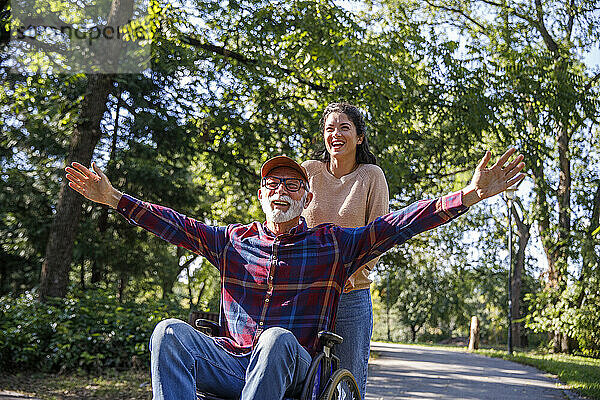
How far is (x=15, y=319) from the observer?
25.5 ft

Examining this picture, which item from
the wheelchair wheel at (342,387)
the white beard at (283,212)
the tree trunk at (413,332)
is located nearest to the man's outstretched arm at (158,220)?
the white beard at (283,212)

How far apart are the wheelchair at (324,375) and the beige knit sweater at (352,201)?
1.23 feet

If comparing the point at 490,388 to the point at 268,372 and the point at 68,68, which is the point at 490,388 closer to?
the point at 268,372

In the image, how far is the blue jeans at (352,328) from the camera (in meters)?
2.80

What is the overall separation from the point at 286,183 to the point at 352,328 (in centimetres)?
69

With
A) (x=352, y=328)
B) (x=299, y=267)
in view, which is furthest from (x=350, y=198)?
(x=352, y=328)

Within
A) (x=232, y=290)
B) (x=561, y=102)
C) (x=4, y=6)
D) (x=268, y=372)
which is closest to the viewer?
(x=268, y=372)

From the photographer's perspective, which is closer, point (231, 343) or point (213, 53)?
point (231, 343)

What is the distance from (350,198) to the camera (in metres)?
2.88

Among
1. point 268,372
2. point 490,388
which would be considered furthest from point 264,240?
point 490,388

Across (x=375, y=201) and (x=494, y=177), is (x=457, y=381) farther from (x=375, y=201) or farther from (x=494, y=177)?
(x=494, y=177)

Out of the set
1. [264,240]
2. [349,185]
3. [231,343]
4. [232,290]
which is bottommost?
[231,343]

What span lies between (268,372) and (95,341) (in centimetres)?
606

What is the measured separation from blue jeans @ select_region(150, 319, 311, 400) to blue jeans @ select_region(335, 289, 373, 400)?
430mm
